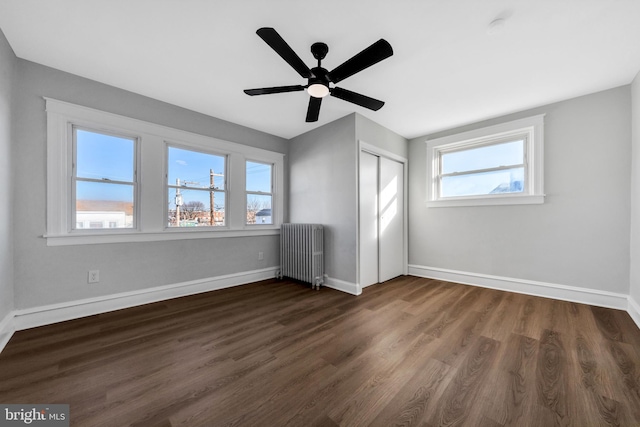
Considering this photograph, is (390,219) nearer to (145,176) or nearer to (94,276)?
(145,176)

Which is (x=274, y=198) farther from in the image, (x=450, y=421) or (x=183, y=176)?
(x=450, y=421)

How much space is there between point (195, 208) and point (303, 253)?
170 centimetres

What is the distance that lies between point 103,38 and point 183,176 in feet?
5.30

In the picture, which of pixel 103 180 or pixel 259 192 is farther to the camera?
pixel 259 192

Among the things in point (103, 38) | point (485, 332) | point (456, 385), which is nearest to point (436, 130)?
point (485, 332)

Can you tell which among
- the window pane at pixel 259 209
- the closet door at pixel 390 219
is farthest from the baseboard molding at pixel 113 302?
the closet door at pixel 390 219

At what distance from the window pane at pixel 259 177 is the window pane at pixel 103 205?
5.21 ft

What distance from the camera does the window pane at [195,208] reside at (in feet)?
10.5

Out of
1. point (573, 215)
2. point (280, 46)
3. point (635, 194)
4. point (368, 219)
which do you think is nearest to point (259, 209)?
point (368, 219)

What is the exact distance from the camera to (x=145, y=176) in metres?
2.91

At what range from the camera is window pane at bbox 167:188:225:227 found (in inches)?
126

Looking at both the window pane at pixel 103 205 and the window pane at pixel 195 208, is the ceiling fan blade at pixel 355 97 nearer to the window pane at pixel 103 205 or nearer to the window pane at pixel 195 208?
the window pane at pixel 195 208

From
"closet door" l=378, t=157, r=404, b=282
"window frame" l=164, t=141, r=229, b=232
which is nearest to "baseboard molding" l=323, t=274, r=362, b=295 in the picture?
"closet door" l=378, t=157, r=404, b=282

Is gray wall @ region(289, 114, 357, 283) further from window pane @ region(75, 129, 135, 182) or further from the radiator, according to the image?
window pane @ region(75, 129, 135, 182)
